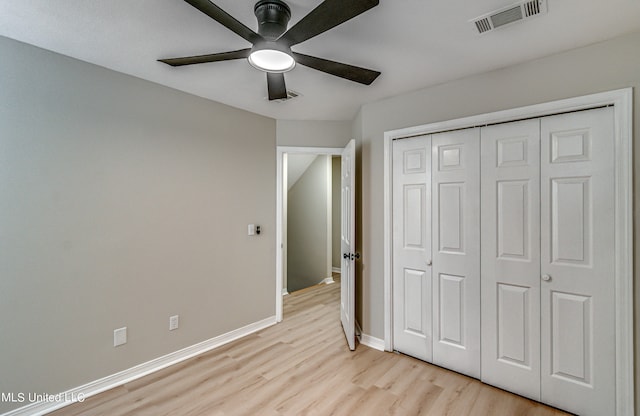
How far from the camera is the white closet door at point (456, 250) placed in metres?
2.47

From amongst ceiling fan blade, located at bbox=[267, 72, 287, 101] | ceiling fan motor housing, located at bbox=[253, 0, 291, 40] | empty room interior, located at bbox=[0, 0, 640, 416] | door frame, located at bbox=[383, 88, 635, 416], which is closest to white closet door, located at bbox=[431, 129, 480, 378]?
empty room interior, located at bbox=[0, 0, 640, 416]

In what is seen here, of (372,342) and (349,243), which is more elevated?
(349,243)

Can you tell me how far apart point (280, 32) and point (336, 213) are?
215 inches

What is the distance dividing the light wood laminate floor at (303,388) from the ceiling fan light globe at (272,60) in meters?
2.27

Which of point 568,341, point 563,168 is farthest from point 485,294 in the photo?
point 563,168

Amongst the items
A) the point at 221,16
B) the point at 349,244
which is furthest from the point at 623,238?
the point at 221,16

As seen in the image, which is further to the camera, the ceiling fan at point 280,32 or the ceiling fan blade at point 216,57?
the ceiling fan blade at point 216,57

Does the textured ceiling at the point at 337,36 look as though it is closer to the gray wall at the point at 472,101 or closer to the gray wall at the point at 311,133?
the gray wall at the point at 472,101

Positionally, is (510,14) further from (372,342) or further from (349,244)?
(372,342)

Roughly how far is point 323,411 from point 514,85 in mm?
2808

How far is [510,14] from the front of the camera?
5.46ft

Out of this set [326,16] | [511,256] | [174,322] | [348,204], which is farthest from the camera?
[348,204]

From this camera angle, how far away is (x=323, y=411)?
2.07m

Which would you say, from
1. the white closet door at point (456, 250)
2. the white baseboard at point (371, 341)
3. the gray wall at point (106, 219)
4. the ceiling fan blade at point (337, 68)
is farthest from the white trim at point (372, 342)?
the ceiling fan blade at point (337, 68)
